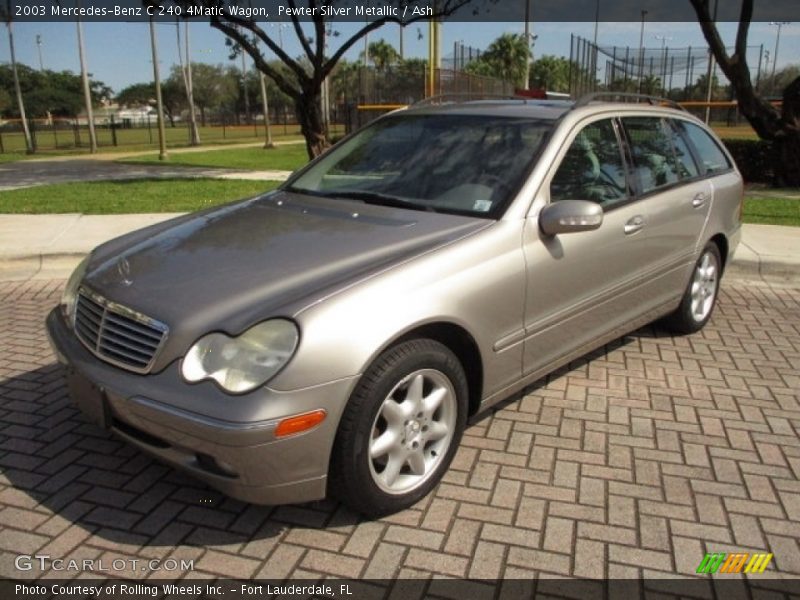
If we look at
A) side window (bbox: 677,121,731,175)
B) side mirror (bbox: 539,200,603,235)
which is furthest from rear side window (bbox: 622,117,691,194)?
side mirror (bbox: 539,200,603,235)

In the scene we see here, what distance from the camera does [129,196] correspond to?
11133 mm

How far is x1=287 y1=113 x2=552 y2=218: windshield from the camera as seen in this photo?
3426 mm

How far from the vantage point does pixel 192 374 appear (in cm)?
246

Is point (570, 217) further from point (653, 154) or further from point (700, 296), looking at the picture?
point (700, 296)

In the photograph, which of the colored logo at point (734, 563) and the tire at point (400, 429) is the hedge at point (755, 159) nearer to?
the colored logo at point (734, 563)

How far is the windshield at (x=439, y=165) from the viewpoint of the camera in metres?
3.43

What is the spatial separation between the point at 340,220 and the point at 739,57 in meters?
12.3

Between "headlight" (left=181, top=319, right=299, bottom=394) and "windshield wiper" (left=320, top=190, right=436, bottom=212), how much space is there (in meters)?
1.23

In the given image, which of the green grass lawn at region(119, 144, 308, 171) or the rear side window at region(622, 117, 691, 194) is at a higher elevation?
the rear side window at region(622, 117, 691, 194)

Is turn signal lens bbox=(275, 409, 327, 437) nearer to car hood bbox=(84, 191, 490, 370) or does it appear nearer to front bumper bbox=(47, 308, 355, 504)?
front bumper bbox=(47, 308, 355, 504)

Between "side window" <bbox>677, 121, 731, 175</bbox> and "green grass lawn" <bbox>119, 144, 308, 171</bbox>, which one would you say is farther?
"green grass lawn" <bbox>119, 144, 308, 171</bbox>

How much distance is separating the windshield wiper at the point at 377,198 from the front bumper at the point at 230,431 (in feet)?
4.11
